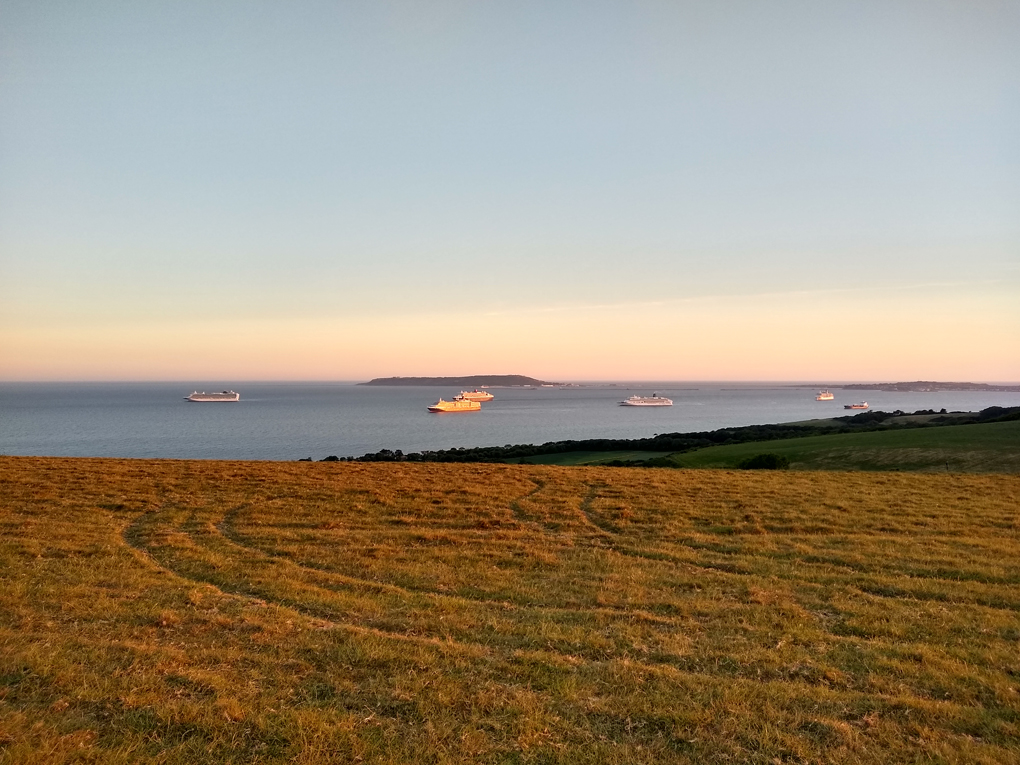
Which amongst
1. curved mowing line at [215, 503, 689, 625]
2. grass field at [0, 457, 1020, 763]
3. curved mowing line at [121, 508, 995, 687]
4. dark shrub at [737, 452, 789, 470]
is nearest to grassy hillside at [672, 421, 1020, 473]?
dark shrub at [737, 452, 789, 470]

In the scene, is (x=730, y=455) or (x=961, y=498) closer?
(x=961, y=498)

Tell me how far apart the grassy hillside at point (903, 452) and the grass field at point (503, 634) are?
1849cm

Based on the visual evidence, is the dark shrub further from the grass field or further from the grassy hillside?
the grass field

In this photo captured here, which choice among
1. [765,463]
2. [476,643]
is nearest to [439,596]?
[476,643]

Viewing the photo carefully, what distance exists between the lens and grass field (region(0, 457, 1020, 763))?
7.12 meters

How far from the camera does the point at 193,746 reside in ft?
22.3

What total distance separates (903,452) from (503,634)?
4071 cm

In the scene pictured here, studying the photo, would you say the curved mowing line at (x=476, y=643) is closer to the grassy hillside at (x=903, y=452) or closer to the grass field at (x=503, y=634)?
the grass field at (x=503, y=634)

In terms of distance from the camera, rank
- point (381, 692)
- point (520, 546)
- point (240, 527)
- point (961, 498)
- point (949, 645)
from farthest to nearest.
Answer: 1. point (961, 498)
2. point (240, 527)
3. point (520, 546)
4. point (949, 645)
5. point (381, 692)

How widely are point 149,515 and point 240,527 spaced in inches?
150

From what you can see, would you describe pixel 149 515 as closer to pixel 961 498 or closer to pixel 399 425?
pixel 961 498

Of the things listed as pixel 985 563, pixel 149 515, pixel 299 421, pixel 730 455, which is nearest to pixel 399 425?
pixel 299 421

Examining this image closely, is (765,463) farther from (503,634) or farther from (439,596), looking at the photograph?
(503,634)

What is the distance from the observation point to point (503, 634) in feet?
34.6
